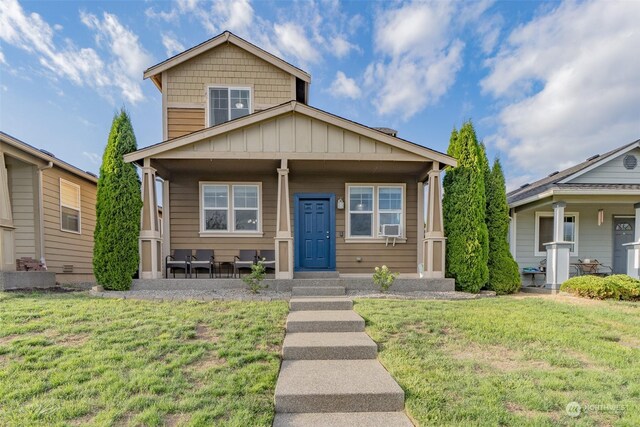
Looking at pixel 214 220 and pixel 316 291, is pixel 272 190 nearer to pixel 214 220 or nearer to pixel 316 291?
pixel 214 220

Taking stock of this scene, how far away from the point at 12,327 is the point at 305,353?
374cm

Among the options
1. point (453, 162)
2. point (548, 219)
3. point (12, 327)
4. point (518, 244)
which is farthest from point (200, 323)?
point (548, 219)

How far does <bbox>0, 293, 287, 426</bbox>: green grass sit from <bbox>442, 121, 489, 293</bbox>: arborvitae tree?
468cm

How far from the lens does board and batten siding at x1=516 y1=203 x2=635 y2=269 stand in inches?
387

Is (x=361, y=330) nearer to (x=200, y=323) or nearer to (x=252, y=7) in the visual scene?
(x=200, y=323)

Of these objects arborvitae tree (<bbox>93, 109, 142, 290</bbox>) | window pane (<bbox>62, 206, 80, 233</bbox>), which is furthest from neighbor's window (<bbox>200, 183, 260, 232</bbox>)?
window pane (<bbox>62, 206, 80, 233</bbox>)

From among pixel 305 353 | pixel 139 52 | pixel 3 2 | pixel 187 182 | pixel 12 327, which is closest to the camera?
pixel 305 353

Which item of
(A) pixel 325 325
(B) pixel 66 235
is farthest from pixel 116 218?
(A) pixel 325 325

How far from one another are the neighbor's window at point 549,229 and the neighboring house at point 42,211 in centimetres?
1458

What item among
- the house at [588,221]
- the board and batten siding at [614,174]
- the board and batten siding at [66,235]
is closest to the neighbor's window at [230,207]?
the board and batten siding at [66,235]

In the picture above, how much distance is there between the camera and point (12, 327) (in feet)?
12.4

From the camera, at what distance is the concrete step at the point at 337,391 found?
255cm

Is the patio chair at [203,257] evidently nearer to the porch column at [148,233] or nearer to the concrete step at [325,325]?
the porch column at [148,233]

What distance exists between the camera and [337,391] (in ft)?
8.67
